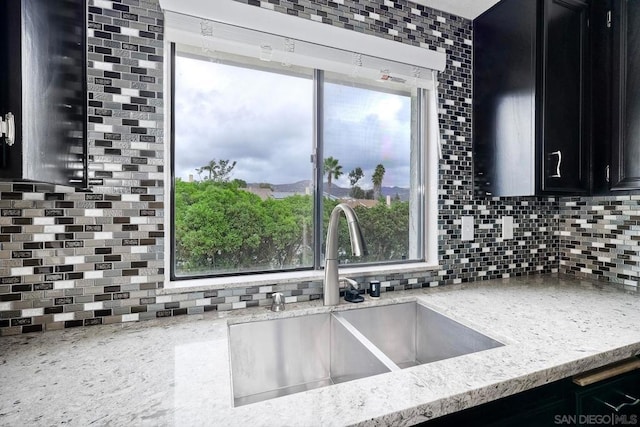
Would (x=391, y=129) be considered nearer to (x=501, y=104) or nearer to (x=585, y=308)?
(x=501, y=104)

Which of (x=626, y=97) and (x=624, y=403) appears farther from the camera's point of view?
(x=626, y=97)

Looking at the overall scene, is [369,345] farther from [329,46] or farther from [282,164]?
[329,46]

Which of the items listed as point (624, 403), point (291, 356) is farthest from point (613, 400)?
point (291, 356)

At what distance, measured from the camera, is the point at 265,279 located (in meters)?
1.32

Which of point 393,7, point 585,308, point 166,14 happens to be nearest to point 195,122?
point 166,14

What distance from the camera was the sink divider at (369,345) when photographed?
2.88 ft

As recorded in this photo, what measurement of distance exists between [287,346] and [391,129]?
4.04 ft

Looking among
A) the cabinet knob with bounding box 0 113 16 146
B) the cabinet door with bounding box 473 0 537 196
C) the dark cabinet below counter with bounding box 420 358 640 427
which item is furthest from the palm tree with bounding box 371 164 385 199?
the cabinet knob with bounding box 0 113 16 146

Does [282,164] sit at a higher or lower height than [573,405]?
higher

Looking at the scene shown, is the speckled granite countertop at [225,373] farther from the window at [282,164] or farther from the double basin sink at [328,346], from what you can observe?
the window at [282,164]

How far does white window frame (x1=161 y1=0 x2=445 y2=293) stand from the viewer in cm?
120

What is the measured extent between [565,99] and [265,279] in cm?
Answer: 166


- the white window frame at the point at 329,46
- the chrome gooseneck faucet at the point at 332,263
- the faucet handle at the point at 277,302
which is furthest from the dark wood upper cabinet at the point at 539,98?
the faucet handle at the point at 277,302

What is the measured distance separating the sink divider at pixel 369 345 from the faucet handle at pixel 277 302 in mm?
221
